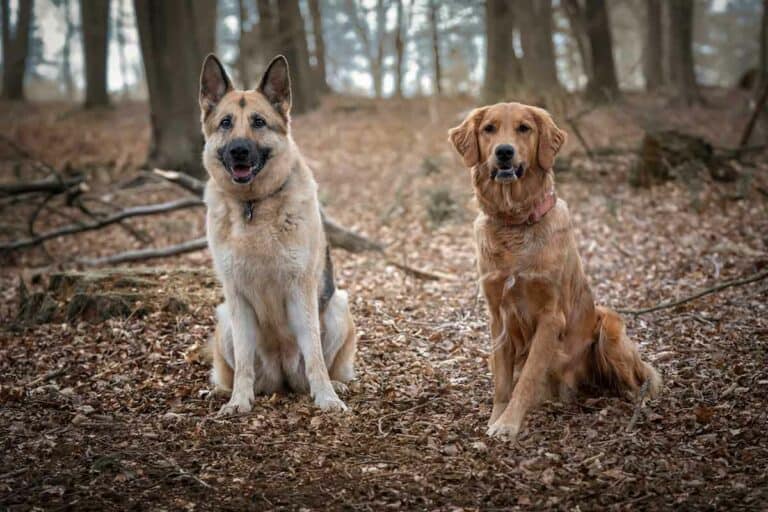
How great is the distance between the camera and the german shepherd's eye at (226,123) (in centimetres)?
502

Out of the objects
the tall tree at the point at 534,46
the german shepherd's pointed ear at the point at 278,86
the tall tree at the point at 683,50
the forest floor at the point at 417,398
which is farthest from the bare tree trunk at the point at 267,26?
the german shepherd's pointed ear at the point at 278,86

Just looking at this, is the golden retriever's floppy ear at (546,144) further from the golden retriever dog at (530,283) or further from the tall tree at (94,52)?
the tall tree at (94,52)

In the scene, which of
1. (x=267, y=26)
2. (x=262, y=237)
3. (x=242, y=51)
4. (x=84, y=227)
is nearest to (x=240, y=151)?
(x=262, y=237)

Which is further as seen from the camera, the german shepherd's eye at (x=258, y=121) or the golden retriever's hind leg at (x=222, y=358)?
the golden retriever's hind leg at (x=222, y=358)

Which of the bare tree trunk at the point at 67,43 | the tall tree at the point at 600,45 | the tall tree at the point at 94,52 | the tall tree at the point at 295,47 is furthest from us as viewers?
the bare tree trunk at the point at 67,43

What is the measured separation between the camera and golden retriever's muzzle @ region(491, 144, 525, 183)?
453 centimetres

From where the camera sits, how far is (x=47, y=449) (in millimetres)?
4164

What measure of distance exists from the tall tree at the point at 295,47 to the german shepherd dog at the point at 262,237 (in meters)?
14.9

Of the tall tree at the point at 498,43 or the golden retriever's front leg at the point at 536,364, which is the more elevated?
the tall tree at the point at 498,43

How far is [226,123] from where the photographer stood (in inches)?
198

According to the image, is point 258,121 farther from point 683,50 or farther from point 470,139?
point 683,50

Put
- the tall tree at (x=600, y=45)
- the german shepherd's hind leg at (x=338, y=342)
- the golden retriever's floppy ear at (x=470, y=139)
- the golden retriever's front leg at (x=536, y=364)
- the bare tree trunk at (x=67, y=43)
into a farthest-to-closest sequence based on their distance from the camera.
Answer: the bare tree trunk at (x=67, y=43) < the tall tree at (x=600, y=45) < the german shepherd's hind leg at (x=338, y=342) < the golden retriever's floppy ear at (x=470, y=139) < the golden retriever's front leg at (x=536, y=364)

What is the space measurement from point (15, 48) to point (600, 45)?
1955 centimetres

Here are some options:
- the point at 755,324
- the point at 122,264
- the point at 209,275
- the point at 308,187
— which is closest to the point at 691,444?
the point at 755,324
